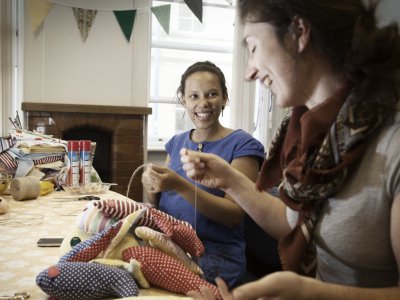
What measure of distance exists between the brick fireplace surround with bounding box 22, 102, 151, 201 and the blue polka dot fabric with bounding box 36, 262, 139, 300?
10.3ft

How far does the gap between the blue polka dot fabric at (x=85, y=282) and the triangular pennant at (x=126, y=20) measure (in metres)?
3.41

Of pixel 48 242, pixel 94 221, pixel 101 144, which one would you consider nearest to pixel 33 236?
pixel 48 242

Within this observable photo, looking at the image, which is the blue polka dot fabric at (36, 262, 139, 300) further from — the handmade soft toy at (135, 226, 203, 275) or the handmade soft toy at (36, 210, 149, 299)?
the handmade soft toy at (135, 226, 203, 275)

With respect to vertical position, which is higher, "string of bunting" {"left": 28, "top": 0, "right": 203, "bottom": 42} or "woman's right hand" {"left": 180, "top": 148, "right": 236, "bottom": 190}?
"string of bunting" {"left": 28, "top": 0, "right": 203, "bottom": 42}

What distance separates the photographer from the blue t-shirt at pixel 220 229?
4.19 feet

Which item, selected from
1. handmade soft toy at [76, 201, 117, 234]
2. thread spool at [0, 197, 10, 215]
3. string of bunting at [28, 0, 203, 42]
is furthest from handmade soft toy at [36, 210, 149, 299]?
string of bunting at [28, 0, 203, 42]

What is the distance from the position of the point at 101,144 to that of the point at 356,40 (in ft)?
11.5

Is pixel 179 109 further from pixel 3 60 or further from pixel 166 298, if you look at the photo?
pixel 166 298

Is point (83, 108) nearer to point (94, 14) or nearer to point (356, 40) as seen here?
point (94, 14)

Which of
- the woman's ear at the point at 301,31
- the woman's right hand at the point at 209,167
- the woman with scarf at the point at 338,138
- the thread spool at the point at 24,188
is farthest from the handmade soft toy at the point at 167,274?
the thread spool at the point at 24,188

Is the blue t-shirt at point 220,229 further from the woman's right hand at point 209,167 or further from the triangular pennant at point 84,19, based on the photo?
the triangular pennant at point 84,19

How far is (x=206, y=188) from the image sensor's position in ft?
4.53

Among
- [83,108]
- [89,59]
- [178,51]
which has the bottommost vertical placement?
[83,108]

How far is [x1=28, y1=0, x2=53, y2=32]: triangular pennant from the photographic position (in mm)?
3543
